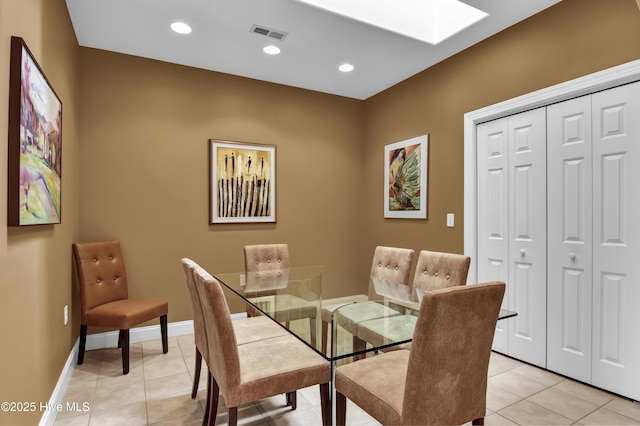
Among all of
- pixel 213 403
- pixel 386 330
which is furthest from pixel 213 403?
pixel 386 330

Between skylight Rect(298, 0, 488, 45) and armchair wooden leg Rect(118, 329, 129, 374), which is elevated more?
skylight Rect(298, 0, 488, 45)

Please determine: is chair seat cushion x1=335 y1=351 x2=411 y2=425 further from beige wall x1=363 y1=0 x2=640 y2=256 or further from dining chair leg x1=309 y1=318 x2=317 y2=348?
beige wall x1=363 y1=0 x2=640 y2=256

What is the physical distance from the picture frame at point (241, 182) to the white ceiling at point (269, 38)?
0.81 m

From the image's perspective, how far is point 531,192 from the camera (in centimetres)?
277

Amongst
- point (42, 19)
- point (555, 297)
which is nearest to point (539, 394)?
point (555, 297)

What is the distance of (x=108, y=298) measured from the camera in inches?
119

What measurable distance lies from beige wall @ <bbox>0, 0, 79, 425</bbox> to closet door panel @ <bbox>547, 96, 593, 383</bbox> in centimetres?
319

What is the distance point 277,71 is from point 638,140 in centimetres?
303

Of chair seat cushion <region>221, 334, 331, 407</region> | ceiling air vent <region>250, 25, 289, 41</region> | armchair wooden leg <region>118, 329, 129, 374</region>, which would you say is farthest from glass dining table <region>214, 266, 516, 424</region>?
ceiling air vent <region>250, 25, 289, 41</region>

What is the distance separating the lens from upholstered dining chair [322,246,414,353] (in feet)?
5.54

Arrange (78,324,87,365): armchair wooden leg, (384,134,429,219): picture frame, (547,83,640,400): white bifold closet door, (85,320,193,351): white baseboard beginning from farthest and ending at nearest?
(384,134,429,219): picture frame → (85,320,193,351): white baseboard → (78,324,87,365): armchair wooden leg → (547,83,640,400): white bifold closet door

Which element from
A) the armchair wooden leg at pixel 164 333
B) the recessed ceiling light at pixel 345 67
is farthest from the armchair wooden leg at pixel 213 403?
the recessed ceiling light at pixel 345 67

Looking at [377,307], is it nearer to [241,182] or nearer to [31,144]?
[31,144]

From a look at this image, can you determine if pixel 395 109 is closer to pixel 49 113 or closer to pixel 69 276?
pixel 49 113
